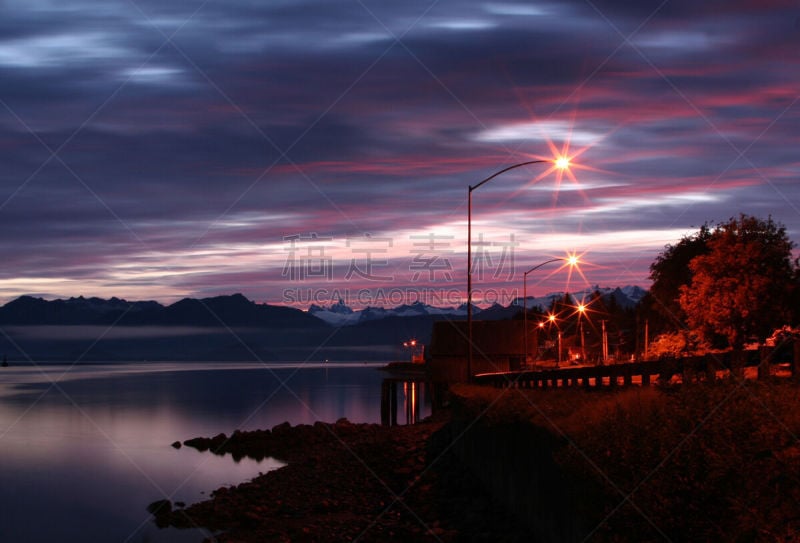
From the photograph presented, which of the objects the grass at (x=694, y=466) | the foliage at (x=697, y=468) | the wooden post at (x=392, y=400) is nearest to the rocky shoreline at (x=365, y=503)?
the grass at (x=694, y=466)

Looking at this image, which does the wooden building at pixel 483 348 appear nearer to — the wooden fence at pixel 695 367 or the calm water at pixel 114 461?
the calm water at pixel 114 461

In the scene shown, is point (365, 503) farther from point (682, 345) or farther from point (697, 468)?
point (682, 345)

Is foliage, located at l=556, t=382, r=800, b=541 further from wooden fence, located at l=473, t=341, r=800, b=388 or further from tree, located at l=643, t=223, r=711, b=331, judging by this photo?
tree, located at l=643, t=223, r=711, b=331

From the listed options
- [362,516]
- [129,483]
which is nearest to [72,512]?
[129,483]

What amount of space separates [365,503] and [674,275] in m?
60.3

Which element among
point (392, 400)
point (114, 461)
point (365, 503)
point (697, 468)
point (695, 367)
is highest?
point (695, 367)

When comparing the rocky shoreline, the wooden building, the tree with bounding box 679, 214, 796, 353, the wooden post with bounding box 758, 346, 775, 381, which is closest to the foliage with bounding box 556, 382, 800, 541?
the wooden post with bounding box 758, 346, 775, 381

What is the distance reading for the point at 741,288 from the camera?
6812cm

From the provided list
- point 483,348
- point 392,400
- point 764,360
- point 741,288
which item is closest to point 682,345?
point 741,288

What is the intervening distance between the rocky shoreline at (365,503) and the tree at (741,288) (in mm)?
34111

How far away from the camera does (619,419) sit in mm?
11758

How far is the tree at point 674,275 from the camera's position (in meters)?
78.3

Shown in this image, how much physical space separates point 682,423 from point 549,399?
815cm

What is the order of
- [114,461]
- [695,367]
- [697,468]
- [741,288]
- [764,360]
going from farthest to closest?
[741,288], [114,461], [695,367], [764,360], [697,468]
